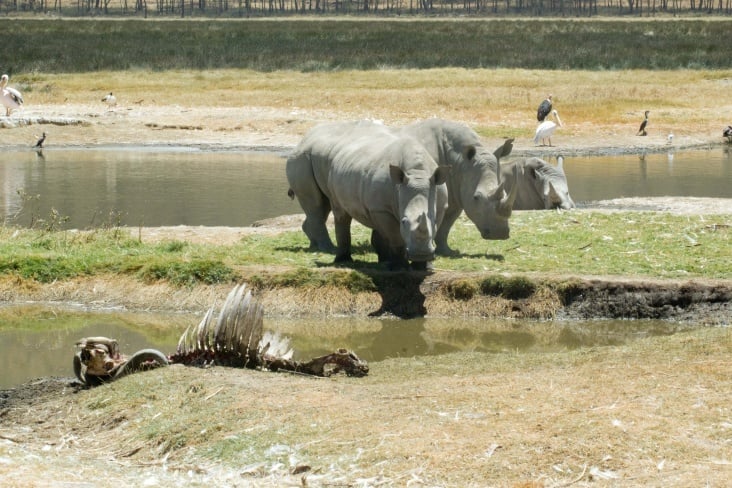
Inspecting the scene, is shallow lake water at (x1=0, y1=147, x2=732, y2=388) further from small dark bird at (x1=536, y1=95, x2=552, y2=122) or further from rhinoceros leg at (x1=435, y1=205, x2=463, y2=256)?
small dark bird at (x1=536, y1=95, x2=552, y2=122)

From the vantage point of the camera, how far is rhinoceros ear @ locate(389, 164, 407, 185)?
44.4 feet

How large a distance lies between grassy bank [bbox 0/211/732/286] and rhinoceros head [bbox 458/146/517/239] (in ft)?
1.66

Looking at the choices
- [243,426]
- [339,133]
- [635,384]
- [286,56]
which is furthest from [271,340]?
[286,56]

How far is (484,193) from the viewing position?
15.1 m

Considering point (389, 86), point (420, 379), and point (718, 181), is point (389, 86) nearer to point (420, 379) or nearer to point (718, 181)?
point (718, 181)

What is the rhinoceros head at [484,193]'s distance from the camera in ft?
49.3

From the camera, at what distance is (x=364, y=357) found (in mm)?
12836

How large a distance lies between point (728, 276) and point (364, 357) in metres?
4.78

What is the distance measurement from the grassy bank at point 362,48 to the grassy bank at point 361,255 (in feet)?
149

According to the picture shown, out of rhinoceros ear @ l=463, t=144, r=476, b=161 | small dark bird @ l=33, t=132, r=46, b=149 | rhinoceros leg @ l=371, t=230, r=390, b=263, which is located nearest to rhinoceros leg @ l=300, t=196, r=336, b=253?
rhinoceros leg @ l=371, t=230, r=390, b=263

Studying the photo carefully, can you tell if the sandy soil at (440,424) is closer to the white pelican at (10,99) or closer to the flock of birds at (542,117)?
the flock of birds at (542,117)

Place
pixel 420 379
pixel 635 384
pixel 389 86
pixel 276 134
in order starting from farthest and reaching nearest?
pixel 389 86 < pixel 276 134 < pixel 420 379 < pixel 635 384

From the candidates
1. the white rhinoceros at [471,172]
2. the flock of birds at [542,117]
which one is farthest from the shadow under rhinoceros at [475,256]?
the flock of birds at [542,117]

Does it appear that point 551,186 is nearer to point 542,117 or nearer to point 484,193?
point 484,193
